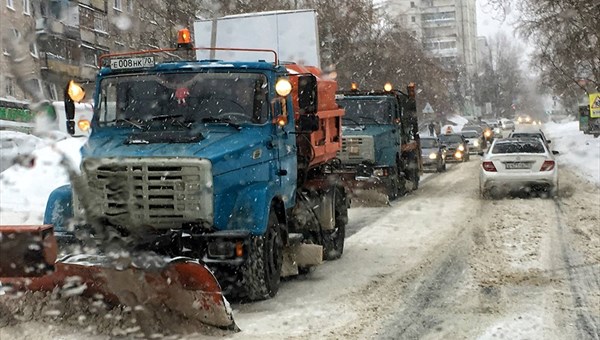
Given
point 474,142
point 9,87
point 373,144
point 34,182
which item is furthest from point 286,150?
point 474,142

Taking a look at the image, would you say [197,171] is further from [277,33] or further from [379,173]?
[379,173]

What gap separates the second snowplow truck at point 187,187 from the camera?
6.19m

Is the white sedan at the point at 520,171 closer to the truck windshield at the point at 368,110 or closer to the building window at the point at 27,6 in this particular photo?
the truck windshield at the point at 368,110

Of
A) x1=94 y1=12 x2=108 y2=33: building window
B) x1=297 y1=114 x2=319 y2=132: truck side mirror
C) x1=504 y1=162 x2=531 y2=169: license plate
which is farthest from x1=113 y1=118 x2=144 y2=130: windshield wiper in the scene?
x1=94 y1=12 x2=108 y2=33: building window

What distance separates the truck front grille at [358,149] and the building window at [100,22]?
86.8ft

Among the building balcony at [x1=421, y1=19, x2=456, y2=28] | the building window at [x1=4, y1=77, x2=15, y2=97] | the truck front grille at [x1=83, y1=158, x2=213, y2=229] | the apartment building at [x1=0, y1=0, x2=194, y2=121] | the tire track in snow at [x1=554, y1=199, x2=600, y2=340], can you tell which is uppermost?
the building balcony at [x1=421, y1=19, x2=456, y2=28]

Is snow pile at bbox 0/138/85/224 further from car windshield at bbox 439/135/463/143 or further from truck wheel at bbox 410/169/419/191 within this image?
car windshield at bbox 439/135/463/143

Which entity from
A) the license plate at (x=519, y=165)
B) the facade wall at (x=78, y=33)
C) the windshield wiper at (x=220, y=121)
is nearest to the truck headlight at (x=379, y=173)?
the license plate at (x=519, y=165)

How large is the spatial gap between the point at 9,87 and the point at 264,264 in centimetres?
2601

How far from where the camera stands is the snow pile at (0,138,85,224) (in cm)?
1523

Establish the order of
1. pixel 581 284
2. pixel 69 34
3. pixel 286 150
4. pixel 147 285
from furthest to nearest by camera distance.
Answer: pixel 69 34, pixel 286 150, pixel 581 284, pixel 147 285

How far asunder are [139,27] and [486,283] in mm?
27532

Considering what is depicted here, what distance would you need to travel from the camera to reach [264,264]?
7.28 metres

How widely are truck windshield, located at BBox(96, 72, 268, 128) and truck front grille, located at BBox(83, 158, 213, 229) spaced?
1.02 metres
